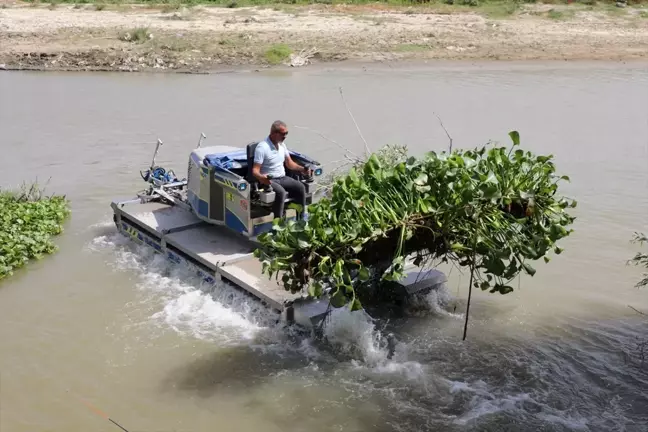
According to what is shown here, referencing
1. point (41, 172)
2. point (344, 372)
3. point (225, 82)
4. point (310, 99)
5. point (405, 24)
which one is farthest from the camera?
point (405, 24)

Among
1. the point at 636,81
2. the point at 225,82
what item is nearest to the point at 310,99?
the point at 225,82

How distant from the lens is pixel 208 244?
9320 mm

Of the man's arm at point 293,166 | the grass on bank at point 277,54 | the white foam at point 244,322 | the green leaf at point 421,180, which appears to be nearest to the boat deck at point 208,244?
the white foam at point 244,322

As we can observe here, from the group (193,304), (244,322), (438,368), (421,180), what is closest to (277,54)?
(193,304)

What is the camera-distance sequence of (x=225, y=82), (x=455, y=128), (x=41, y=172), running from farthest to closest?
(x=225, y=82) < (x=455, y=128) < (x=41, y=172)

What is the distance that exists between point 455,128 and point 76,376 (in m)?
11.9

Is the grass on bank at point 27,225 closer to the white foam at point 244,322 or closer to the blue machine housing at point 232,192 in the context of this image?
the white foam at point 244,322

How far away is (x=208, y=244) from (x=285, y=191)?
1198mm

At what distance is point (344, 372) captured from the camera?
24.8ft

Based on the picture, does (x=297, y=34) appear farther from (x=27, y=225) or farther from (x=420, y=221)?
(x=420, y=221)

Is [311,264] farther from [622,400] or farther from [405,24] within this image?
[405,24]

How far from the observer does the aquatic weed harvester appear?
26.5 feet

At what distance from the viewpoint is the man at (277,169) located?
884 cm

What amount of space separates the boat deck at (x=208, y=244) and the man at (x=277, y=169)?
73cm
